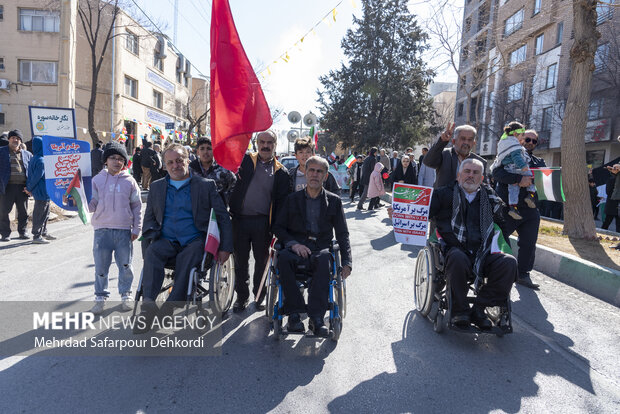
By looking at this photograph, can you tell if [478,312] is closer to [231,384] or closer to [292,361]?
[292,361]

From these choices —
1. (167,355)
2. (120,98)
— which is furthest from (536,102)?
(167,355)

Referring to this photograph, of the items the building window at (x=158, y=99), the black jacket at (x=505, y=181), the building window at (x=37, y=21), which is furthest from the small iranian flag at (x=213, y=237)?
the building window at (x=158, y=99)

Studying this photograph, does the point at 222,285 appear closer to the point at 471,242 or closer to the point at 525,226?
the point at 471,242

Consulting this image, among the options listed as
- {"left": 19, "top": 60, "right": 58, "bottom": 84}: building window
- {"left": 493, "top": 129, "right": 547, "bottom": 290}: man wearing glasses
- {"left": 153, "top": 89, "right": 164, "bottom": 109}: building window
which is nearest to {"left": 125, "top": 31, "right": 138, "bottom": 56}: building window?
{"left": 153, "top": 89, "right": 164, "bottom": 109}: building window

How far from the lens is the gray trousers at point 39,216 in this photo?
7.50 metres

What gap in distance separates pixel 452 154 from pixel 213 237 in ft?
9.40

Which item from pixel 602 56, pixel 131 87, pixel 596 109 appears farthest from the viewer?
pixel 131 87

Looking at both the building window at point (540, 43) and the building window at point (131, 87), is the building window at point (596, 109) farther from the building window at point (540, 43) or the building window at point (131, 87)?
the building window at point (131, 87)

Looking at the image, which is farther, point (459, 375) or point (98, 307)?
point (98, 307)

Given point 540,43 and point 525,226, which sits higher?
point 540,43

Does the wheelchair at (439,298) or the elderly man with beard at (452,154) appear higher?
the elderly man with beard at (452,154)

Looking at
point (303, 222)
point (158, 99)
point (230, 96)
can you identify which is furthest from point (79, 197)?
point (158, 99)

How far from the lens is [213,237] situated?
3797 millimetres

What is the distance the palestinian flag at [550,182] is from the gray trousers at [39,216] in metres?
8.02
